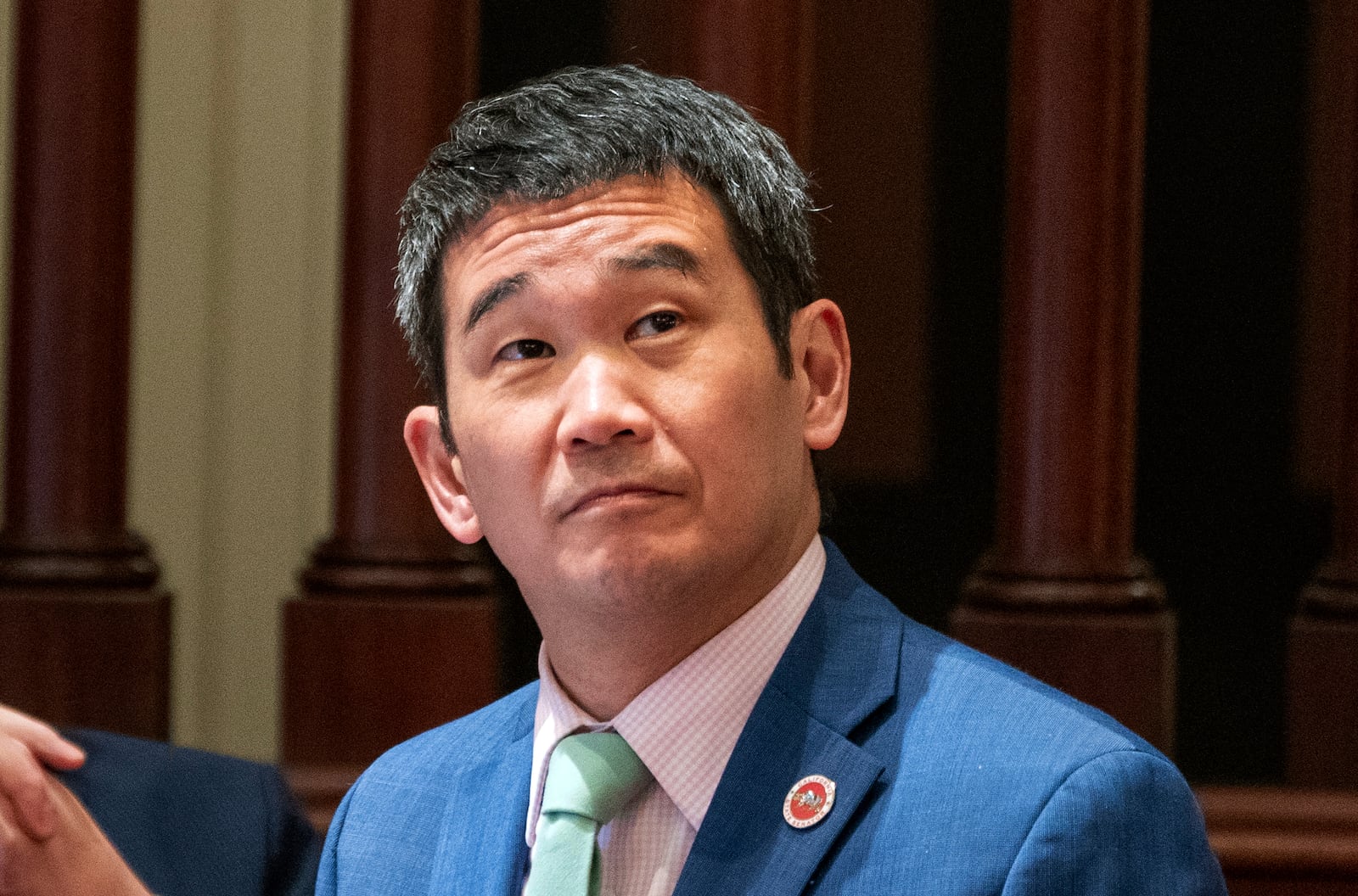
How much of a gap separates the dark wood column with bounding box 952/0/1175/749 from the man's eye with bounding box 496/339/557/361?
6.53ft

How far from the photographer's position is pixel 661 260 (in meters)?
1.50

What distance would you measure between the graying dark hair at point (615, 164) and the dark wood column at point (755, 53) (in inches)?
66.2

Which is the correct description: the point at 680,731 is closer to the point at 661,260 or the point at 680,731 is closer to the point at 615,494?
the point at 615,494

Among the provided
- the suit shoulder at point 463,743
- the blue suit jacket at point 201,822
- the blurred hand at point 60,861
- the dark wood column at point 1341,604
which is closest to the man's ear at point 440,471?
the suit shoulder at point 463,743

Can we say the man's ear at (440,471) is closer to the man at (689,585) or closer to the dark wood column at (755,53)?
the man at (689,585)

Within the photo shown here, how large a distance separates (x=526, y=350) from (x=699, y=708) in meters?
Result: 0.39

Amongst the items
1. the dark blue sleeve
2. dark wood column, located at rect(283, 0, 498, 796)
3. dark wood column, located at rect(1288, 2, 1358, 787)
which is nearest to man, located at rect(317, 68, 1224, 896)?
the dark blue sleeve

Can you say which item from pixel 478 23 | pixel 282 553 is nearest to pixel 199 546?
pixel 282 553

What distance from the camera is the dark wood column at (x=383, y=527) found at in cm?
335

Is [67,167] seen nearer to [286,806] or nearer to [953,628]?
[286,806]

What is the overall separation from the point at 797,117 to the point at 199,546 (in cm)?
211

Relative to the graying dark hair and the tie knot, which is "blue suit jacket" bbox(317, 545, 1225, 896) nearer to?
the tie knot

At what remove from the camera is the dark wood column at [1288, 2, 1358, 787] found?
323 centimetres

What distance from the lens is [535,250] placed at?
1.51 meters
